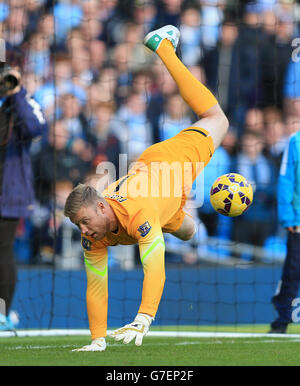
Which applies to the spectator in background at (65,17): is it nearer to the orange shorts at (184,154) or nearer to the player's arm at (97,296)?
the orange shorts at (184,154)

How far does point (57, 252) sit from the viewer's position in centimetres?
977

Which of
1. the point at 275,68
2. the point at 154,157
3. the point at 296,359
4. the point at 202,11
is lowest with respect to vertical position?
the point at 296,359

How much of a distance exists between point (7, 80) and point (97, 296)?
314cm

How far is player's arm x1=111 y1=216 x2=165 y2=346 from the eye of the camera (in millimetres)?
5129

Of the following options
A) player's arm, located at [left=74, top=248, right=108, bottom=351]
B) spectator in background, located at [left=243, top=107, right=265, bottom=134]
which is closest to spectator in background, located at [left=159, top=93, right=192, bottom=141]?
spectator in background, located at [left=243, top=107, right=265, bottom=134]

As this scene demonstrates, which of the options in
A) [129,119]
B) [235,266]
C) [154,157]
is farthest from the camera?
[129,119]

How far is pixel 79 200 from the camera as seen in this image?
5.30 m

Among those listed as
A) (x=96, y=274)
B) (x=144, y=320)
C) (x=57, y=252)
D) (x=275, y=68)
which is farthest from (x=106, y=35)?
(x=144, y=320)

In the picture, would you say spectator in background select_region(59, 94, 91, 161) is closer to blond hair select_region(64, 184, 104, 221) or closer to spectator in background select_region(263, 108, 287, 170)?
spectator in background select_region(263, 108, 287, 170)

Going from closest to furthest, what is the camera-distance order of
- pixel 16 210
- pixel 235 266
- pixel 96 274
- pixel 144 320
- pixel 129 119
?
pixel 144 320 → pixel 96 274 → pixel 16 210 → pixel 235 266 → pixel 129 119

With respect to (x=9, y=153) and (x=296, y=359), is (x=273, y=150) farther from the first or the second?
(x=296, y=359)

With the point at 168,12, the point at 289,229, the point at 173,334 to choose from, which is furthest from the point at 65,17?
the point at 173,334

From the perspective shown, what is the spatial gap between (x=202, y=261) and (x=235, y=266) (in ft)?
1.85

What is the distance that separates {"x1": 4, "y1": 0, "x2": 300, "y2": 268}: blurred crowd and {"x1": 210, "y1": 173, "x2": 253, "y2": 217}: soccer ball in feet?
10.1
